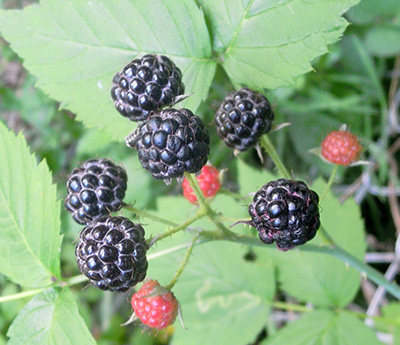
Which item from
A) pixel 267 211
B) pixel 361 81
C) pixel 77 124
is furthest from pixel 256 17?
pixel 77 124

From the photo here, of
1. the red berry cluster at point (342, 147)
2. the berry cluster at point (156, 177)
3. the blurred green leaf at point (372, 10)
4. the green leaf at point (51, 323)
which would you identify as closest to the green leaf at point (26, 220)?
the green leaf at point (51, 323)

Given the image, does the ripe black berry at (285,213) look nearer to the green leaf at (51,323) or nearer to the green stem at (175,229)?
the green stem at (175,229)

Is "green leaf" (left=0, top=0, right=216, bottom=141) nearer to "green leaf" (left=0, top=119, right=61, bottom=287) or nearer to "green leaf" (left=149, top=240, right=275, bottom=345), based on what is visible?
"green leaf" (left=0, top=119, right=61, bottom=287)

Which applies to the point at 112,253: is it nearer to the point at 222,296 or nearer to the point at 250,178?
the point at 250,178

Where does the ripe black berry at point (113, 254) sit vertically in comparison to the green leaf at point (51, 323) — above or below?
above

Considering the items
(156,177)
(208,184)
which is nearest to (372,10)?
(208,184)

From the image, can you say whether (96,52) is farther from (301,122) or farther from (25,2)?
(25,2)
